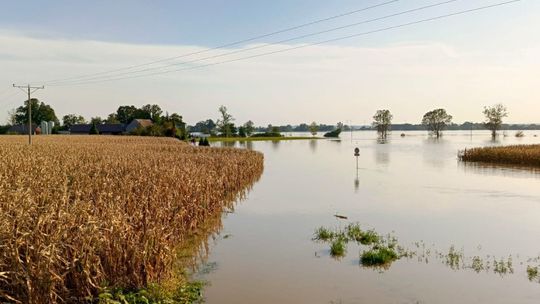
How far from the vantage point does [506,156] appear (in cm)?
4475

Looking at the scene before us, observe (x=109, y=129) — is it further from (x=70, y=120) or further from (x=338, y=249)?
(x=338, y=249)

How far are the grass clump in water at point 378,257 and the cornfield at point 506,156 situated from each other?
37222mm

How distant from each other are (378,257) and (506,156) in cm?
4038

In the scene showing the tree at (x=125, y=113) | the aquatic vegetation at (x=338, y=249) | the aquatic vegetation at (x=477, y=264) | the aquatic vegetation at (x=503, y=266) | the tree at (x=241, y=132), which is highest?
the tree at (x=125, y=113)

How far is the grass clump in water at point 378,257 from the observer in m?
11.0

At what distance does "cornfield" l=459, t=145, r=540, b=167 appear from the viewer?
42156mm

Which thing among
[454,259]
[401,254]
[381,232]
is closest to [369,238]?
[381,232]

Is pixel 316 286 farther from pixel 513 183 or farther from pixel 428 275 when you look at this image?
pixel 513 183

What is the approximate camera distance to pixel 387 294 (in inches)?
347

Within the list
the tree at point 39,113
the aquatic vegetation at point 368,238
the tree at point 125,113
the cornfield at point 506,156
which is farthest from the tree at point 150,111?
the aquatic vegetation at point 368,238

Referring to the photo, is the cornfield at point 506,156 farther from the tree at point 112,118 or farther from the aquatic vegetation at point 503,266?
the tree at point 112,118

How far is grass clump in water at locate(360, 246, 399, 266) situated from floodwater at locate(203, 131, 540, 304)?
23 centimetres

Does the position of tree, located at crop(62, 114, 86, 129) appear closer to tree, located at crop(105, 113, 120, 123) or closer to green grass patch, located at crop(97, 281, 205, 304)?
tree, located at crop(105, 113, 120, 123)

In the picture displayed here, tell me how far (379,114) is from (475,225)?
178 metres
